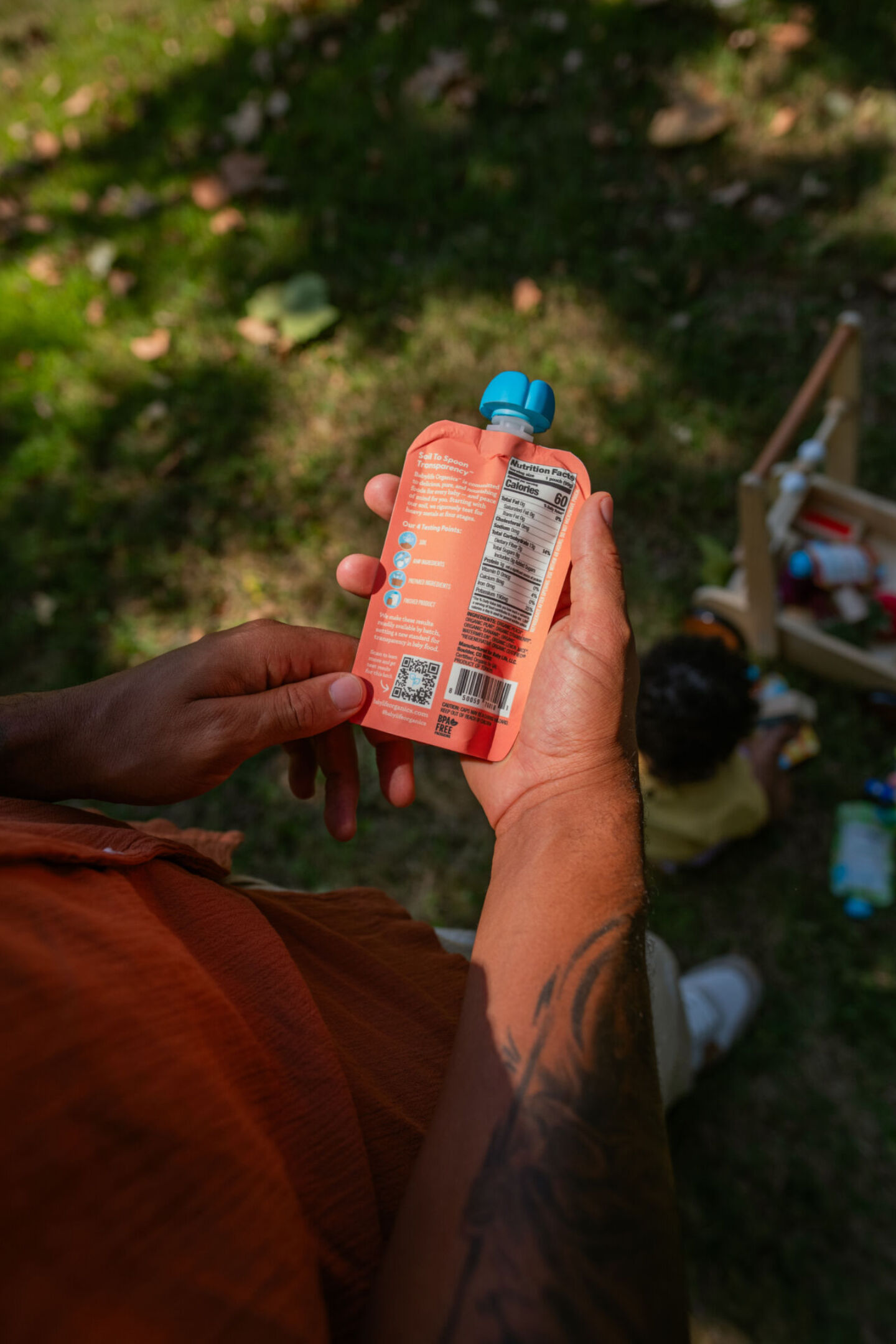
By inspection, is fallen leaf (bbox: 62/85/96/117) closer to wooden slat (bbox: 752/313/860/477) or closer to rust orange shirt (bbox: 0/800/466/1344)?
wooden slat (bbox: 752/313/860/477)

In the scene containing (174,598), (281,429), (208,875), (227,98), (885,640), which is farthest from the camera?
(227,98)

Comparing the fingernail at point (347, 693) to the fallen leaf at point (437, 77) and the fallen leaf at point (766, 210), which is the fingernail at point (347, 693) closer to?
the fallen leaf at point (766, 210)

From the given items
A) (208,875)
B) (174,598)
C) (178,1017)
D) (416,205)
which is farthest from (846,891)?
(416,205)

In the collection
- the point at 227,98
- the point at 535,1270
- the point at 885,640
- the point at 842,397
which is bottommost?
the point at 535,1270

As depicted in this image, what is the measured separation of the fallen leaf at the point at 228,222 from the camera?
3648 mm

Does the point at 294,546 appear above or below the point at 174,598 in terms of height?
above

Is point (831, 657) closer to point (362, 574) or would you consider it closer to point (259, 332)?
point (362, 574)

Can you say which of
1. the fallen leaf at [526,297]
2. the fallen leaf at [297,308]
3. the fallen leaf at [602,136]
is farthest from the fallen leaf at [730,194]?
the fallen leaf at [297,308]

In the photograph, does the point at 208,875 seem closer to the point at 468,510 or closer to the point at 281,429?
the point at 468,510

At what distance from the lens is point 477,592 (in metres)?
1.29

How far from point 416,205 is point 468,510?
9.75 feet

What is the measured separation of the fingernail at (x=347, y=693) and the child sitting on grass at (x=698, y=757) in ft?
3.70

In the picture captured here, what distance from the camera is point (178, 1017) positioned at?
764 millimetres

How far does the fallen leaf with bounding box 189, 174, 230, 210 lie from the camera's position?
3736 mm
